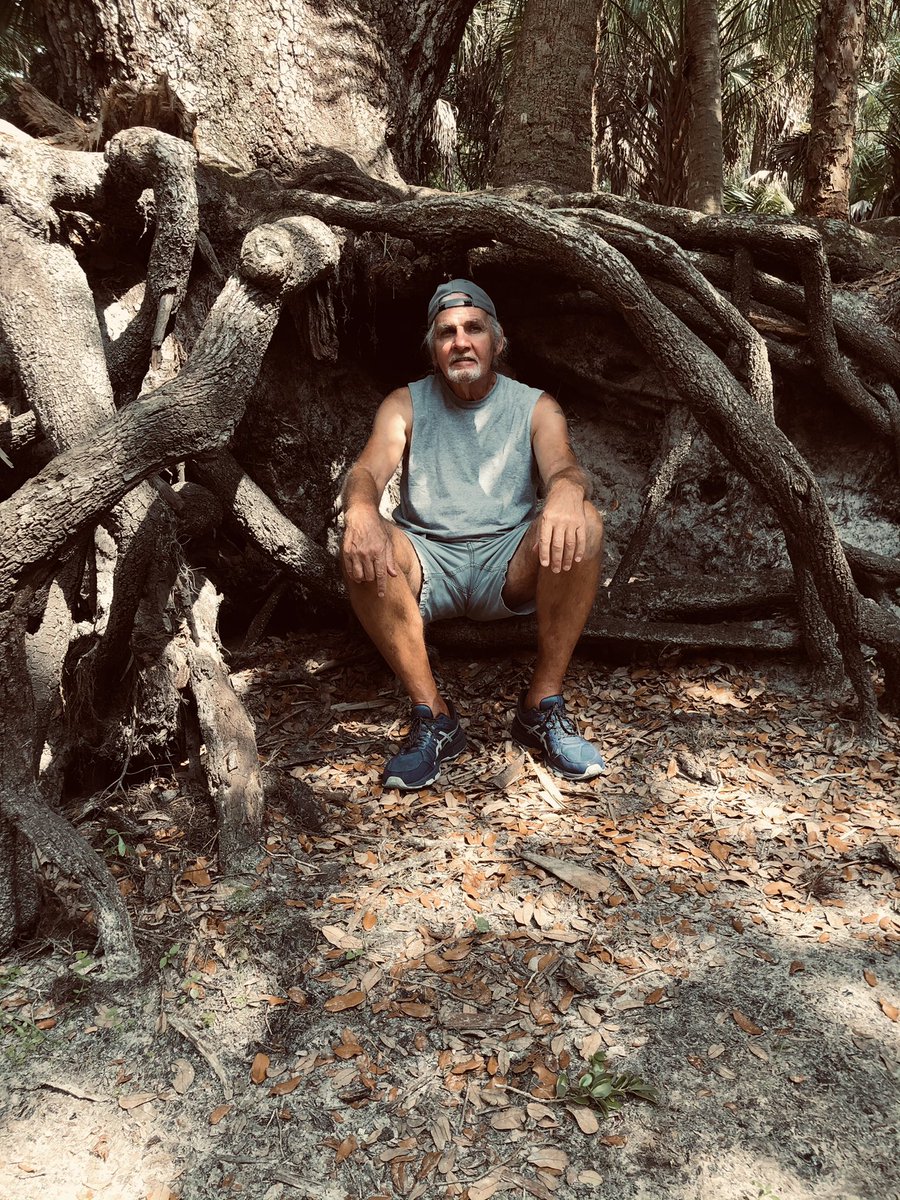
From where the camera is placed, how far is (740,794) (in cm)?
292

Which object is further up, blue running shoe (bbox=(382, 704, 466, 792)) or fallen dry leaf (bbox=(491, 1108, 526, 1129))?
blue running shoe (bbox=(382, 704, 466, 792))

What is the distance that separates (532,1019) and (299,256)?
2611 mm

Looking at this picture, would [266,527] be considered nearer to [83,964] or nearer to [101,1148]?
[83,964]

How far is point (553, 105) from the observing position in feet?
15.4

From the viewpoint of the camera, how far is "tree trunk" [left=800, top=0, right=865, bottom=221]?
5805 mm

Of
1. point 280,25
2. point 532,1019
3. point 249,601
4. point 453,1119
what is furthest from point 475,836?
point 280,25

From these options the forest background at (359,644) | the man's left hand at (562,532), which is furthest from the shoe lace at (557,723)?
the man's left hand at (562,532)

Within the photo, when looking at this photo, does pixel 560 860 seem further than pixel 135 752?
No

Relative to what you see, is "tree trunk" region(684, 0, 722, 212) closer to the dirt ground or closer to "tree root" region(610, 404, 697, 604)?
"tree root" region(610, 404, 697, 604)

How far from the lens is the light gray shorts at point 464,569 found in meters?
3.14

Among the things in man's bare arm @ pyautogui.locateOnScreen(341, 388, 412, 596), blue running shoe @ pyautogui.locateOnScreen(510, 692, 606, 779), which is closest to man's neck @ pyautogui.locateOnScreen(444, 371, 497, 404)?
man's bare arm @ pyautogui.locateOnScreen(341, 388, 412, 596)

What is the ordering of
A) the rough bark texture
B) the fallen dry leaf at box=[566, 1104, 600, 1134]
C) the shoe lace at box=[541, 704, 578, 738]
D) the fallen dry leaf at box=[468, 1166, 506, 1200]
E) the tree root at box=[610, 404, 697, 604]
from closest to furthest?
the fallen dry leaf at box=[468, 1166, 506, 1200]
the fallen dry leaf at box=[566, 1104, 600, 1134]
the shoe lace at box=[541, 704, 578, 738]
the tree root at box=[610, 404, 697, 604]
the rough bark texture

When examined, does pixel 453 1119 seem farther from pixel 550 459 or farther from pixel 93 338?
pixel 93 338

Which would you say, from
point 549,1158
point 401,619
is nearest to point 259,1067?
point 549,1158
